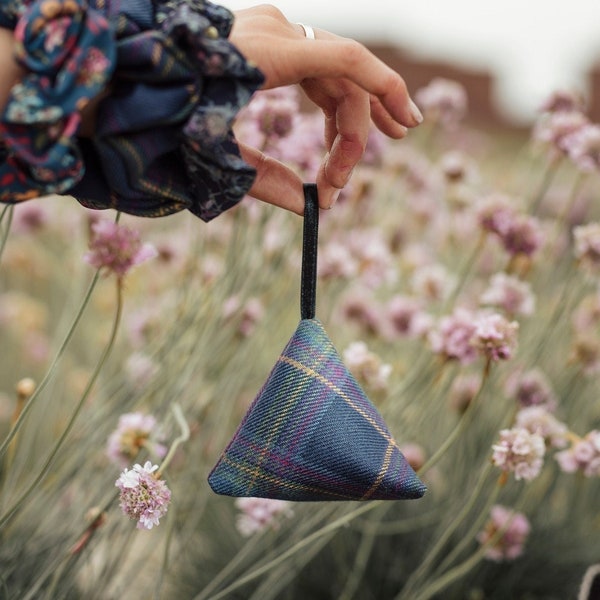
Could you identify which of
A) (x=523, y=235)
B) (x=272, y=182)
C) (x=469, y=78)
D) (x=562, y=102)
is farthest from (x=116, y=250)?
(x=469, y=78)

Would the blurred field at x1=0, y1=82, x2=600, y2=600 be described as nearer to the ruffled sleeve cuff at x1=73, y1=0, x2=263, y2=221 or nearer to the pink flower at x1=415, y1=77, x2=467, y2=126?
the pink flower at x1=415, y1=77, x2=467, y2=126

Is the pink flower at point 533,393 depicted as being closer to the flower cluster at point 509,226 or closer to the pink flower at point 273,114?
the flower cluster at point 509,226

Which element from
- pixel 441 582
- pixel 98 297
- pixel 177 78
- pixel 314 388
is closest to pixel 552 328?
pixel 441 582

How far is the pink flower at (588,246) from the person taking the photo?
84 cm

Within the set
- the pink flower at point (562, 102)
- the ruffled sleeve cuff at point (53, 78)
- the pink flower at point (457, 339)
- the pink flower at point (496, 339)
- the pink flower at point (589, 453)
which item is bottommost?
the pink flower at point (589, 453)

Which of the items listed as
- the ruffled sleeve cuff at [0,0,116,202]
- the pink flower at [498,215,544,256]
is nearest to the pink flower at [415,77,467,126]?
the pink flower at [498,215,544,256]

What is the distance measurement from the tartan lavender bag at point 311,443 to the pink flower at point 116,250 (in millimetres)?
166

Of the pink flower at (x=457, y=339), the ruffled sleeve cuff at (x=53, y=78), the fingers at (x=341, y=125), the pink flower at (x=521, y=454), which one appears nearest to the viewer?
the ruffled sleeve cuff at (x=53, y=78)

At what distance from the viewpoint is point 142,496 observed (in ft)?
1.77

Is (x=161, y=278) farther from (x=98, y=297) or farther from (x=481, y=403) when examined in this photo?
(x=481, y=403)

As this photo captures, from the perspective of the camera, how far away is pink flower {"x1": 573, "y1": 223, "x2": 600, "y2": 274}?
2.77ft

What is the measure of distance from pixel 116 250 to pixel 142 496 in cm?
19

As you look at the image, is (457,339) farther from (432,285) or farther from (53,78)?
(53,78)

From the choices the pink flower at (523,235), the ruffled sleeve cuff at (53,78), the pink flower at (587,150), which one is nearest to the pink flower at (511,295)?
the pink flower at (523,235)
